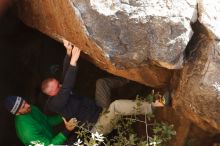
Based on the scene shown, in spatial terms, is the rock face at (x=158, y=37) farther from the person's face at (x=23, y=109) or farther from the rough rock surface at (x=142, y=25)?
the person's face at (x=23, y=109)

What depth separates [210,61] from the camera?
4.25 metres

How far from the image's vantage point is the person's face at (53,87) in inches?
204

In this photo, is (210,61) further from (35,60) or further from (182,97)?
(35,60)

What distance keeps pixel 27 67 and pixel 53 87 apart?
1413 mm

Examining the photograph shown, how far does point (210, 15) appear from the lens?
4.27m

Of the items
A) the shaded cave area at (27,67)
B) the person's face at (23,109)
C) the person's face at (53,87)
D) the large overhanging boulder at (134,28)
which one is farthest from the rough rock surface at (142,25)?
the shaded cave area at (27,67)

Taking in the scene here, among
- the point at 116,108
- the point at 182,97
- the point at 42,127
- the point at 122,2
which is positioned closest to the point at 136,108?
the point at 116,108

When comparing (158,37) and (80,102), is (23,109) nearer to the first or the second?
(80,102)

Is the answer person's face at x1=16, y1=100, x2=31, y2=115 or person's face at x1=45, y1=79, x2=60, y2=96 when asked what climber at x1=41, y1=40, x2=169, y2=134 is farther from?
person's face at x1=16, y1=100, x2=31, y2=115

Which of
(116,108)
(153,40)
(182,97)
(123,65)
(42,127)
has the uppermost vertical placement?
(153,40)

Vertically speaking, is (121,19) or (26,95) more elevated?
(121,19)

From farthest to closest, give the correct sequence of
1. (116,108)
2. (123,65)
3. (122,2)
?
(116,108) < (123,65) < (122,2)

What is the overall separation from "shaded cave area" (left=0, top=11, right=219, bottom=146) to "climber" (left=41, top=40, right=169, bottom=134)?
0.60 metres

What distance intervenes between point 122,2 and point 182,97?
4.27ft
